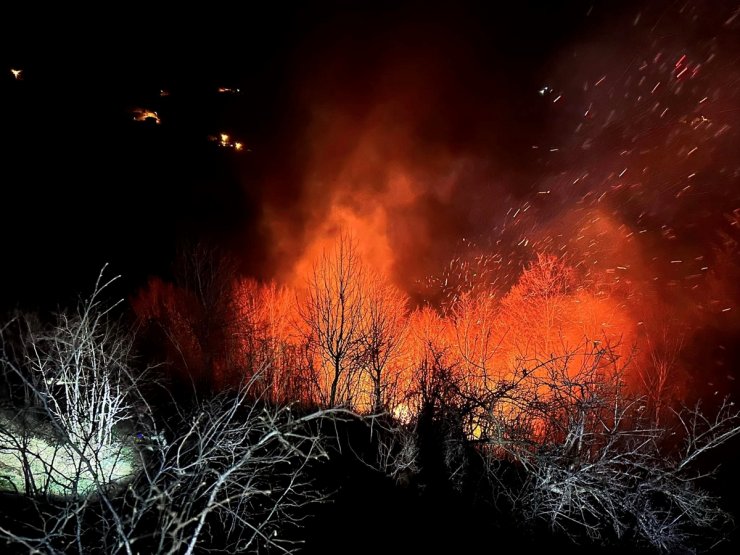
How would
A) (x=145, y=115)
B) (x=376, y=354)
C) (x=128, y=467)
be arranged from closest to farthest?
1. (x=128, y=467)
2. (x=376, y=354)
3. (x=145, y=115)

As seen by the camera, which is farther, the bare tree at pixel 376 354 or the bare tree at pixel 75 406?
the bare tree at pixel 376 354

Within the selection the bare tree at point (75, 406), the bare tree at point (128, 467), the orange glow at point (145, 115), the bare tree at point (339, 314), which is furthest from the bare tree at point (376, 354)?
the orange glow at point (145, 115)

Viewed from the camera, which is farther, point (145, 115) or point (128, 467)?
point (145, 115)

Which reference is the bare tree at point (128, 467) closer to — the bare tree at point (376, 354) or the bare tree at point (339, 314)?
the bare tree at point (376, 354)

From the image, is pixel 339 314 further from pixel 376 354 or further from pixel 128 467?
pixel 128 467

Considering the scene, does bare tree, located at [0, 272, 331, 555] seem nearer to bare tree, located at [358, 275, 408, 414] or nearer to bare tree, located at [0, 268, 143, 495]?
bare tree, located at [0, 268, 143, 495]

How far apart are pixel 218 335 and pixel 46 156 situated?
3853 cm

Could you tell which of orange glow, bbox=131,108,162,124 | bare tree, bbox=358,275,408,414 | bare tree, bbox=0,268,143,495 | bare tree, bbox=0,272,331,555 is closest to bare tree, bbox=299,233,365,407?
bare tree, bbox=358,275,408,414

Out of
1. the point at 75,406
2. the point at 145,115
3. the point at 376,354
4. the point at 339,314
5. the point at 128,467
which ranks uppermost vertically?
the point at 145,115

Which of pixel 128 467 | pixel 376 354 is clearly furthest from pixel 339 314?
pixel 128 467

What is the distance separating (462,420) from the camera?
12.4 meters

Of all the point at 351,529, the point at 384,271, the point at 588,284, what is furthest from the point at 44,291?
the point at 588,284

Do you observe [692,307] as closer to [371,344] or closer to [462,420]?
[371,344]

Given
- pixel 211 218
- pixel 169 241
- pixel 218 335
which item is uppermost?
pixel 211 218
